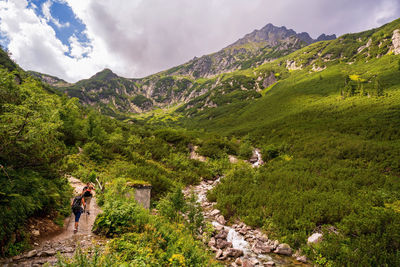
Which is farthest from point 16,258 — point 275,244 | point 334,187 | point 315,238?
point 334,187

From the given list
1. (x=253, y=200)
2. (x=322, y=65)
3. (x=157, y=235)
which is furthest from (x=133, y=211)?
(x=322, y=65)

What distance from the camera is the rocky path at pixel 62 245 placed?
3604 mm

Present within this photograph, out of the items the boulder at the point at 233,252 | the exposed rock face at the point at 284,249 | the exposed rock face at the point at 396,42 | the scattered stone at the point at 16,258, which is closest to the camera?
the scattered stone at the point at 16,258

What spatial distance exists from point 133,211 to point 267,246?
20.7 ft

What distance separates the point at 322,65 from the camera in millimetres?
100562

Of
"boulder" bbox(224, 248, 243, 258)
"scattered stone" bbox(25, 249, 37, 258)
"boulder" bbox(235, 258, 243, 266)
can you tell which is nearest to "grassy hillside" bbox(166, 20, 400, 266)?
"boulder" bbox(224, 248, 243, 258)

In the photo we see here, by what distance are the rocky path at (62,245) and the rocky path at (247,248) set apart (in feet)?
16.2

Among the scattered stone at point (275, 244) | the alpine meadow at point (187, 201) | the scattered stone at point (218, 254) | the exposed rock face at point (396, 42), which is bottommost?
the scattered stone at point (275, 244)

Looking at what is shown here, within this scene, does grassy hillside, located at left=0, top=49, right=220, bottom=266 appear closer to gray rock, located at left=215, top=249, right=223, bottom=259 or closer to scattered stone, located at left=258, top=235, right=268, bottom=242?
gray rock, located at left=215, top=249, right=223, bottom=259

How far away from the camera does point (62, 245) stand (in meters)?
4.53

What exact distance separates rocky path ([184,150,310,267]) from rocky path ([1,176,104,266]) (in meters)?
4.93

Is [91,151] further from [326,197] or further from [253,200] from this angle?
[326,197]

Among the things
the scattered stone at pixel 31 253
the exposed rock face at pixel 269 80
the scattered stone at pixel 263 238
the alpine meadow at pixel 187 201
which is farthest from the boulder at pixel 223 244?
the exposed rock face at pixel 269 80

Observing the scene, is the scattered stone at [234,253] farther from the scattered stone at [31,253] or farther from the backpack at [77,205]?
the scattered stone at [31,253]
